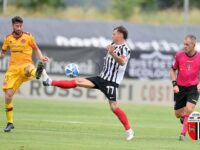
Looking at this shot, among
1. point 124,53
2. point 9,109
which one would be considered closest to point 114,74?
point 124,53

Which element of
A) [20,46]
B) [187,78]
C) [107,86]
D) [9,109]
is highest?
[20,46]

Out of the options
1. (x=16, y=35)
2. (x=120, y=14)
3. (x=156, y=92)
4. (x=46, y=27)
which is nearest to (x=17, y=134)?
(x=16, y=35)

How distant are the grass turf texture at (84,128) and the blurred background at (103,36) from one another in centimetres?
150

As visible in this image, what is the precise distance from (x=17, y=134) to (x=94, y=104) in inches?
507

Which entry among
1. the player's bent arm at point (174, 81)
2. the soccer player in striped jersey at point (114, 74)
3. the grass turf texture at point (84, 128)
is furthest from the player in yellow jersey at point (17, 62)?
the player's bent arm at point (174, 81)

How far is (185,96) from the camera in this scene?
724 inches

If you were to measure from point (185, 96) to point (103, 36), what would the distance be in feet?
68.5

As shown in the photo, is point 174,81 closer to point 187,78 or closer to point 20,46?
point 187,78

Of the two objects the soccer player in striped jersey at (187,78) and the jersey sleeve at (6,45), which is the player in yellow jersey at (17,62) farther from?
the soccer player in striped jersey at (187,78)

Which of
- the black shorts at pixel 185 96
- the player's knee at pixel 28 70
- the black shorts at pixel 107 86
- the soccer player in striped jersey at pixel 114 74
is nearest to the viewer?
the soccer player in striped jersey at pixel 114 74

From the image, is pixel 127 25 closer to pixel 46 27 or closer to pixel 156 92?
pixel 46 27

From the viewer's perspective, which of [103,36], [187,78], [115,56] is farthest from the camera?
[103,36]

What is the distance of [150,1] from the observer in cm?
5028

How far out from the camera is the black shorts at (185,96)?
18.2 metres
